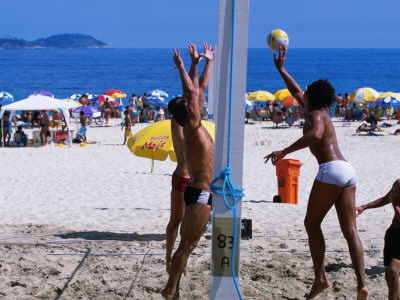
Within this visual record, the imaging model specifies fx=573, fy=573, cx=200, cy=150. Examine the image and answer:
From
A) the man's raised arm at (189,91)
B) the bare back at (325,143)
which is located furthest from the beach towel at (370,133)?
the man's raised arm at (189,91)

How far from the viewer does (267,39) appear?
5.68 meters

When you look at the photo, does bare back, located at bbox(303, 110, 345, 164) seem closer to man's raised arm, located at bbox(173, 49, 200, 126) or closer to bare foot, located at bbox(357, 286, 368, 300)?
man's raised arm, located at bbox(173, 49, 200, 126)

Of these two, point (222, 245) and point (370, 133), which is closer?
point (222, 245)

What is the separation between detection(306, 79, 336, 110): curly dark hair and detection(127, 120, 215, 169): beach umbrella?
7.16ft

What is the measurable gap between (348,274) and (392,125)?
1959 cm

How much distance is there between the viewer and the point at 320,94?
4.11 metres

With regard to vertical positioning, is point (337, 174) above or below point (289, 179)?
above

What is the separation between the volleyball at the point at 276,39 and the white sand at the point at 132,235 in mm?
2025

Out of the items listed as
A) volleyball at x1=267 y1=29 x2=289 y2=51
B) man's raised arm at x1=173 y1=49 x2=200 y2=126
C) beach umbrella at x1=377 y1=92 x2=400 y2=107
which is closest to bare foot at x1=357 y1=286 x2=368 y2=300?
man's raised arm at x1=173 y1=49 x2=200 y2=126

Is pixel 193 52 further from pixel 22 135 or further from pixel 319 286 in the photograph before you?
pixel 22 135

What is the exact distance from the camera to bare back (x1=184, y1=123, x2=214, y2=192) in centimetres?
407

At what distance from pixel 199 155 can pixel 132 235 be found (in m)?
2.84

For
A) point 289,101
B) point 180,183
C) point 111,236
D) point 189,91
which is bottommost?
point 111,236

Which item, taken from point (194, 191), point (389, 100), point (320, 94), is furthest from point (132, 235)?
point (389, 100)
